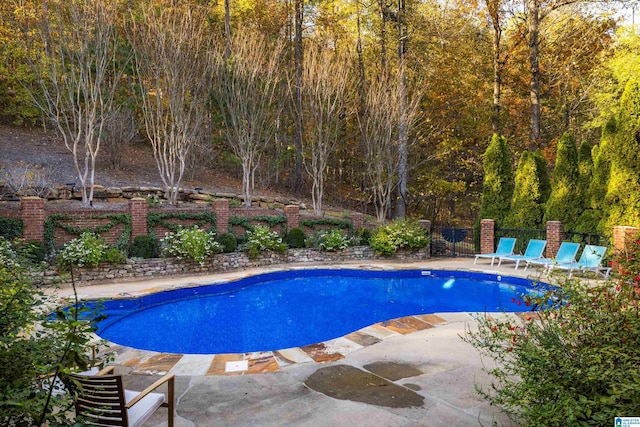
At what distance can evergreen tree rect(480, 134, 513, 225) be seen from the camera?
13805 millimetres

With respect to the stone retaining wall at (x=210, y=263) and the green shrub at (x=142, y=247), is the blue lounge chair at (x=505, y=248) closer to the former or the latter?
the stone retaining wall at (x=210, y=263)

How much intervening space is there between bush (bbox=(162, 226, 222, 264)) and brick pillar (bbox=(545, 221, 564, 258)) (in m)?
8.53

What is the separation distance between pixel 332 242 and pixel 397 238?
1.88 meters

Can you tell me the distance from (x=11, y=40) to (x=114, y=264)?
12813 mm

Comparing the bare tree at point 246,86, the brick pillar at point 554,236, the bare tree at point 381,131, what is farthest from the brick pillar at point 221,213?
the brick pillar at point 554,236

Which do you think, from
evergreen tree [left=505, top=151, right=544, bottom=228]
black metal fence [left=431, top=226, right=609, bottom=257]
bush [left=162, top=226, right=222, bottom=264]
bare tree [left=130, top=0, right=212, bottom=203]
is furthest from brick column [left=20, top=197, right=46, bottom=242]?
evergreen tree [left=505, top=151, right=544, bottom=228]

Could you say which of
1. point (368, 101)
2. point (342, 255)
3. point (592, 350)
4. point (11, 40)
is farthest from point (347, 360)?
point (11, 40)

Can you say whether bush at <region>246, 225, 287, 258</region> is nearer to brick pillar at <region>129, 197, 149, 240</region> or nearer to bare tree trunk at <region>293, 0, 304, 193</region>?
brick pillar at <region>129, 197, 149, 240</region>

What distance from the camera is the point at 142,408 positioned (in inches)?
107

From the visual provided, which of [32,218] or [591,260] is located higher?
[32,218]

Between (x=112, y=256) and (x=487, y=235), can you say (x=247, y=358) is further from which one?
(x=487, y=235)

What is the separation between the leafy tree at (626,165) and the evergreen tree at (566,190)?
1.49 meters

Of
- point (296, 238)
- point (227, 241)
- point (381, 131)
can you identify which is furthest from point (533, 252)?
point (227, 241)

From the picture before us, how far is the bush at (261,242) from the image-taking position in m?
11.5
